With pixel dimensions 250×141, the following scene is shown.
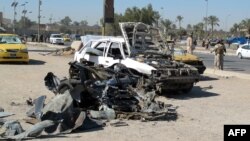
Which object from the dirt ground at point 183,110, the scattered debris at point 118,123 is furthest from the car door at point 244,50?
the scattered debris at point 118,123

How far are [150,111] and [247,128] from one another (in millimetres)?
3388

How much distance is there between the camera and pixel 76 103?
10016 millimetres

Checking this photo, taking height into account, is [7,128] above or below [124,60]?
below

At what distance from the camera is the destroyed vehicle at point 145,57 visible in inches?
512

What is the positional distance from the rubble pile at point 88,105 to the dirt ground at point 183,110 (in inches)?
11.2

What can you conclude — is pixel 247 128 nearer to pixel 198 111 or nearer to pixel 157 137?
pixel 157 137

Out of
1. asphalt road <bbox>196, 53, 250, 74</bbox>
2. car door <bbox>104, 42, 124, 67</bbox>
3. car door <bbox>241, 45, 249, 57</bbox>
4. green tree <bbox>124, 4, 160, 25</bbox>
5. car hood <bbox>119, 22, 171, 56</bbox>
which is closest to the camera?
car door <bbox>104, 42, 124, 67</bbox>

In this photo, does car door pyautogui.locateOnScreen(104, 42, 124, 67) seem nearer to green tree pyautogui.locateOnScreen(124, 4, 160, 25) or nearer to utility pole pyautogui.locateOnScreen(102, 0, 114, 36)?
utility pole pyautogui.locateOnScreen(102, 0, 114, 36)

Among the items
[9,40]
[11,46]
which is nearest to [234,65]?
[9,40]

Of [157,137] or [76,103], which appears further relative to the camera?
[76,103]

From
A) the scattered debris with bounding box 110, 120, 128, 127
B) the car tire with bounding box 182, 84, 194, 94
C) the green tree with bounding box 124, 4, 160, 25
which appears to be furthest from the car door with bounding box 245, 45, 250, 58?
the scattered debris with bounding box 110, 120, 128, 127

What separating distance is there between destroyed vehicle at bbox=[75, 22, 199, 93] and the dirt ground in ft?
1.72

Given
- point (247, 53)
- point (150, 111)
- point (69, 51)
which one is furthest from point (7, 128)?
point (247, 53)

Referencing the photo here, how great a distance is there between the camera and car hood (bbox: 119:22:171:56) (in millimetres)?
14883
